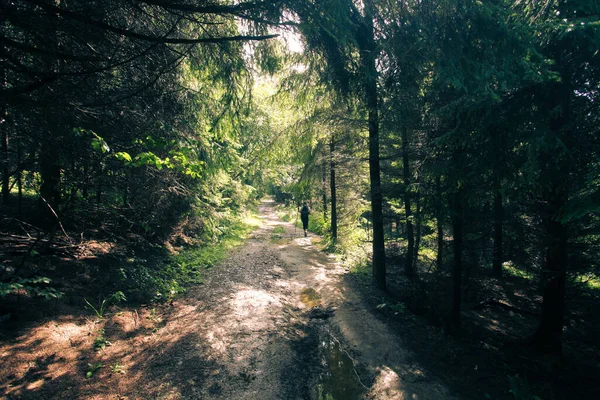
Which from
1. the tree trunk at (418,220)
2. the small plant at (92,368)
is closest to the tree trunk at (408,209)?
the tree trunk at (418,220)

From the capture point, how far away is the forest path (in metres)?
4.62

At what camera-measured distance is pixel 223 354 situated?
17.4ft

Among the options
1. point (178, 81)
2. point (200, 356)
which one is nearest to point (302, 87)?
point (178, 81)

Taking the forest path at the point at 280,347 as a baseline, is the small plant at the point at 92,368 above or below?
above

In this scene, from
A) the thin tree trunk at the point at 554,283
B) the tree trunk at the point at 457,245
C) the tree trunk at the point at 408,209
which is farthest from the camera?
the tree trunk at the point at 408,209

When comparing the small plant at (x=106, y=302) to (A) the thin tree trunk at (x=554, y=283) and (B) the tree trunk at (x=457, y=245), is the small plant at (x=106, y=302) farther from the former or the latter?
(A) the thin tree trunk at (x=554, y=283)

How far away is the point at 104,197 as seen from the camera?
445 inches

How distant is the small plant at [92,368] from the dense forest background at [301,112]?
1.34m

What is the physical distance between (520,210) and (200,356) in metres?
8.45

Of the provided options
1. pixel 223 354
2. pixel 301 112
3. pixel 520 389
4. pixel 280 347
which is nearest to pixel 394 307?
pixel 520 389

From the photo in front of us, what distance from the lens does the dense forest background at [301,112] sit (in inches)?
158

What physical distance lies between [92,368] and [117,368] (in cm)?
34

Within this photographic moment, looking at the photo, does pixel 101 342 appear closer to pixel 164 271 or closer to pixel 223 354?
pixel 223 354

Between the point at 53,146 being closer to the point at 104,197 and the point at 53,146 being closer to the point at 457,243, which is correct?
the point at 104,197
